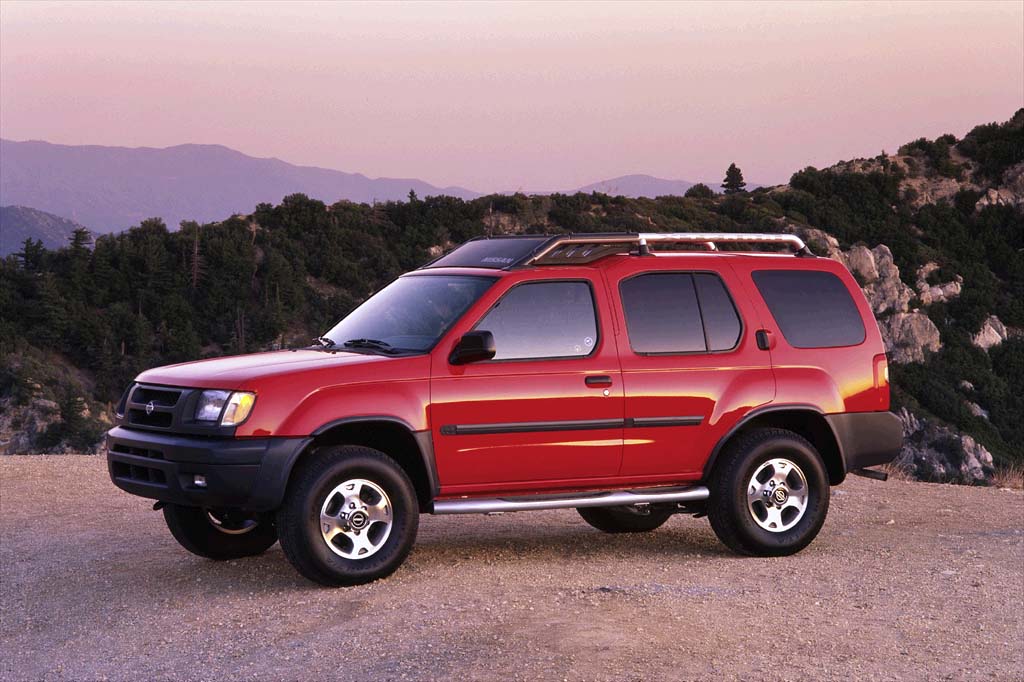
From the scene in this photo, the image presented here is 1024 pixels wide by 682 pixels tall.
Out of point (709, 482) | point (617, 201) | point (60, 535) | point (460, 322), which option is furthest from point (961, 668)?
point (617, 201)

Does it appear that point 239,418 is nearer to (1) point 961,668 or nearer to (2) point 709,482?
(2) point 709,482

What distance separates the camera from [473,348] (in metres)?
7.95

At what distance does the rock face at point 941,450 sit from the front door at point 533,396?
116 ft

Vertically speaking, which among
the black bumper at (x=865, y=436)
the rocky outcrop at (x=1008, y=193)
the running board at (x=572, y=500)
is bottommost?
the running board at (x=572, y=500)

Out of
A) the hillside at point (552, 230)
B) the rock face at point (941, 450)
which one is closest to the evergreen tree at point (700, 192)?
the hillside at point (552, 230)

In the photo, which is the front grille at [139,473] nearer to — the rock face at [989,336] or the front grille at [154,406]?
the front grille at [154,406]

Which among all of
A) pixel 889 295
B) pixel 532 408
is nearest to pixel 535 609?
pixel 532 408

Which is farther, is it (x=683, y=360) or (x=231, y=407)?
(x=683, y=360)

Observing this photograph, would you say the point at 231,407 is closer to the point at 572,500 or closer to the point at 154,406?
the point at 154,406

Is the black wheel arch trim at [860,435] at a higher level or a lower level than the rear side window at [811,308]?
lower

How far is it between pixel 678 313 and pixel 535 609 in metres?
2.57

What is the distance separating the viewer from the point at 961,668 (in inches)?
252

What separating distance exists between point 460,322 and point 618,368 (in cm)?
112

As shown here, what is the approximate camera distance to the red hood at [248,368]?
7.71 meters
